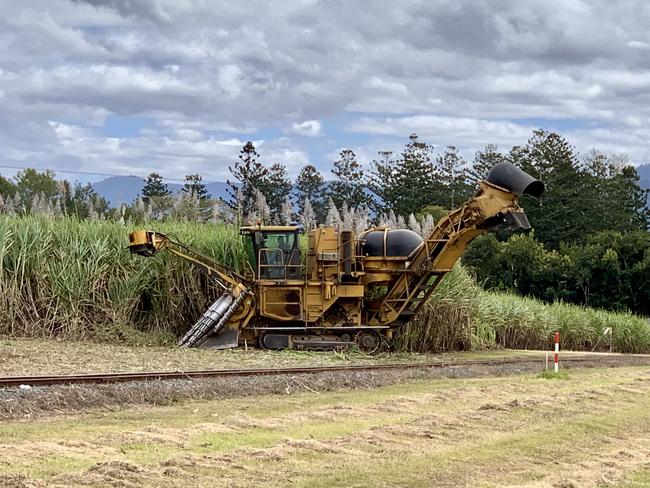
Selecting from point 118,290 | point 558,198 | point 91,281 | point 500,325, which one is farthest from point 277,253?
point 558,198

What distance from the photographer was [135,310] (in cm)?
2383

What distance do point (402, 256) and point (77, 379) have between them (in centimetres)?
1131

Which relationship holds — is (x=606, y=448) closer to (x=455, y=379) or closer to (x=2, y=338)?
(x=455, y=379)

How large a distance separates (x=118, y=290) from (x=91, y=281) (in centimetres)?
70

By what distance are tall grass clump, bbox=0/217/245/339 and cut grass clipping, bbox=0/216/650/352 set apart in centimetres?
2

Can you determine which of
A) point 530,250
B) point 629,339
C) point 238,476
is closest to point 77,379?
point 238,476

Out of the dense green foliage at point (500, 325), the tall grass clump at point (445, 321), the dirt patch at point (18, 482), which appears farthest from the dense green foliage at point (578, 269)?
the dirt patch at point (18, 482)

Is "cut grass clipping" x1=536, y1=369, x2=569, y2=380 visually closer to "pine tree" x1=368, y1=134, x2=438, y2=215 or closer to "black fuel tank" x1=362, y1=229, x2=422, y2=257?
"black fuel tank" x1=362, y1=229, x2=422, y2=257

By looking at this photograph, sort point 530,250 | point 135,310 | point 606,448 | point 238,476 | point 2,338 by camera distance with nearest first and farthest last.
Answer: point 238,476 < point 606,448 < point 2,338 < point 135,310 < point 530,250

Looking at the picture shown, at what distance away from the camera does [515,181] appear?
22297mm

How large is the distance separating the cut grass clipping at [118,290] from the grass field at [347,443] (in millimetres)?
9349

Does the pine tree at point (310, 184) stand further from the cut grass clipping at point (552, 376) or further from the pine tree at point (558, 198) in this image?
the cut grass clipping at point (552, 376)

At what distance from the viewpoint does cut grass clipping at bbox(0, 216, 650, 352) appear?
2242 centimetres

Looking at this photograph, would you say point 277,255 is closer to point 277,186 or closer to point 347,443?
point 347,443
